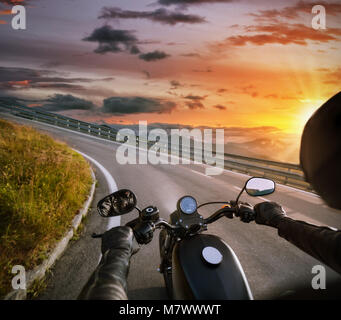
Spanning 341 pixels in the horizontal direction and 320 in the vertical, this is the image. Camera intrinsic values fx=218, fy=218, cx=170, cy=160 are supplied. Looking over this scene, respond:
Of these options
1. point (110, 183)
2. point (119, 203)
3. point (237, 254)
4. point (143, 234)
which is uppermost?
point (119, 203)

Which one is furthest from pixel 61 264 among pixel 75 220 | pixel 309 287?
pixel 309 287

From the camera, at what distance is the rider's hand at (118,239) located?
1475mm

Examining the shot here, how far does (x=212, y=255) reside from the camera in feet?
5.01

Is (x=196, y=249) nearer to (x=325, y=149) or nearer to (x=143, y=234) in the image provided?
(x=143, y=234)

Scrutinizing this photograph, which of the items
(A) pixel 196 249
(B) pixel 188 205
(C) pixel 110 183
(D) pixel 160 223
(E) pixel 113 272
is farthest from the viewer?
(C) pixel 110 183

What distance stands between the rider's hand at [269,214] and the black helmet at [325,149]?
1.02 meters

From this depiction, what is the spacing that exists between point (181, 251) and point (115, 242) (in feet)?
1.70

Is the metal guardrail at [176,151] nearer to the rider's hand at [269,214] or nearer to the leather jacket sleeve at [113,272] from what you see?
the rider's hand at [269,214]

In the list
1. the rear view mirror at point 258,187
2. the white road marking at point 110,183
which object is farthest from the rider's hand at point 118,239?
the white road marking at point 110,183

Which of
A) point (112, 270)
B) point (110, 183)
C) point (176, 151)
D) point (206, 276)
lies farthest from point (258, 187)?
point (176, 151)

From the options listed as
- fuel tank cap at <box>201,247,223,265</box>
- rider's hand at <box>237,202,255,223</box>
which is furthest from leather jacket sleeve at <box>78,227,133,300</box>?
rider's hand at <box>237,202,255,223</box>

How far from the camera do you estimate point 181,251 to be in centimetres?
168

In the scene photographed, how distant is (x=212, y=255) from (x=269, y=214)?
789 mm
